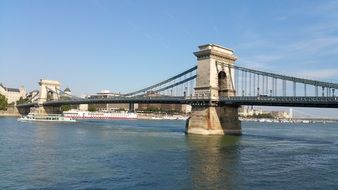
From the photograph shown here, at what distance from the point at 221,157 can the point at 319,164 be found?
789 cm

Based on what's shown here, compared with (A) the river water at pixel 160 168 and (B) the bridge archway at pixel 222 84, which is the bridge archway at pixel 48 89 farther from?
(A) the river water at pixel 160 168

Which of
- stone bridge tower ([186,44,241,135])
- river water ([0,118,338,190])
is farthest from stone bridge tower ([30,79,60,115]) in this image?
river water ([0,118,338,190])

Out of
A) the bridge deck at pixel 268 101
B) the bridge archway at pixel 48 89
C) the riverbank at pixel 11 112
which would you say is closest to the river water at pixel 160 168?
the bridge deck at pixel 268 101

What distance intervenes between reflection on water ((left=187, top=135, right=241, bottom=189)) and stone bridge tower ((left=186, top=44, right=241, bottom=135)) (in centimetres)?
1997

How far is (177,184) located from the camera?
977 inches

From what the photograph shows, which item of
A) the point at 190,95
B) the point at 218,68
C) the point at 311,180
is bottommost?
the point at 311,180

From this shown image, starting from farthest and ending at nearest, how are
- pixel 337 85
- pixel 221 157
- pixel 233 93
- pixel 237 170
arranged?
pixel 233 93 < pixel 337 85 < pixel 221 157 < pixel 237 170

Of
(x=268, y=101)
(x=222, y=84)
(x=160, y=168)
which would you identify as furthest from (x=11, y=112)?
(x=160, y=168)

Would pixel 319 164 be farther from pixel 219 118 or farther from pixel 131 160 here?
pixel 219 118

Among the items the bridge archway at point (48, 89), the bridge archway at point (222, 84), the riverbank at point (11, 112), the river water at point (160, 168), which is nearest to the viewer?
the river water at point (160, 168)

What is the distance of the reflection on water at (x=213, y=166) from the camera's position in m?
25.4

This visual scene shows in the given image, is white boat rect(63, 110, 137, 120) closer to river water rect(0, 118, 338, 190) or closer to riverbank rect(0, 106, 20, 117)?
riverbank rect(0, 106, 20, 117)

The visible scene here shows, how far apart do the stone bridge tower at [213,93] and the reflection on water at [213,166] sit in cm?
1997

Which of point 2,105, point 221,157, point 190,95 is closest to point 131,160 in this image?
point 221,157
